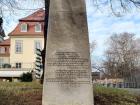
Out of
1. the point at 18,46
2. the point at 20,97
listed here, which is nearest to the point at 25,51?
the point at 18,46

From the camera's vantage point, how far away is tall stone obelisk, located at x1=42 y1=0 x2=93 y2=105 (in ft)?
41.6

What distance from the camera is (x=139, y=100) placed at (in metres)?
16.8

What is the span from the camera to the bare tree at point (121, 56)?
86625 millimetres

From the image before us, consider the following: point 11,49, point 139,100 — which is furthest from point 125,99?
point 11,49

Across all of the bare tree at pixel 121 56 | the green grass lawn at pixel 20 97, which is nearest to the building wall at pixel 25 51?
the bare tree at pixel 121 56

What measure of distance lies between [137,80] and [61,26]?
24.6 metres

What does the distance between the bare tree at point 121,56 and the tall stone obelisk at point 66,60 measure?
7238 centimetres

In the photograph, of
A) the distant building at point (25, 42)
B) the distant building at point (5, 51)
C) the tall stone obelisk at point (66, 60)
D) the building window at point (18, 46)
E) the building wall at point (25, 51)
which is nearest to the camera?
the tall stone obelisk at point (66, 60)

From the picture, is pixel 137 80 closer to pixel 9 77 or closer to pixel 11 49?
pixel 9 77

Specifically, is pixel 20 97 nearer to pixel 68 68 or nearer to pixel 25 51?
pixel 68 68

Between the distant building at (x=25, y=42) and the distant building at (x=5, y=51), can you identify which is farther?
the distant building at (x=5, y=51)

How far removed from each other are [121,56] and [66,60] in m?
77.9

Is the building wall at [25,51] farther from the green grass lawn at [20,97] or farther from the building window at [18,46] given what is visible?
the green grass lawn at [20,97]

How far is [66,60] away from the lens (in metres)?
12.8
